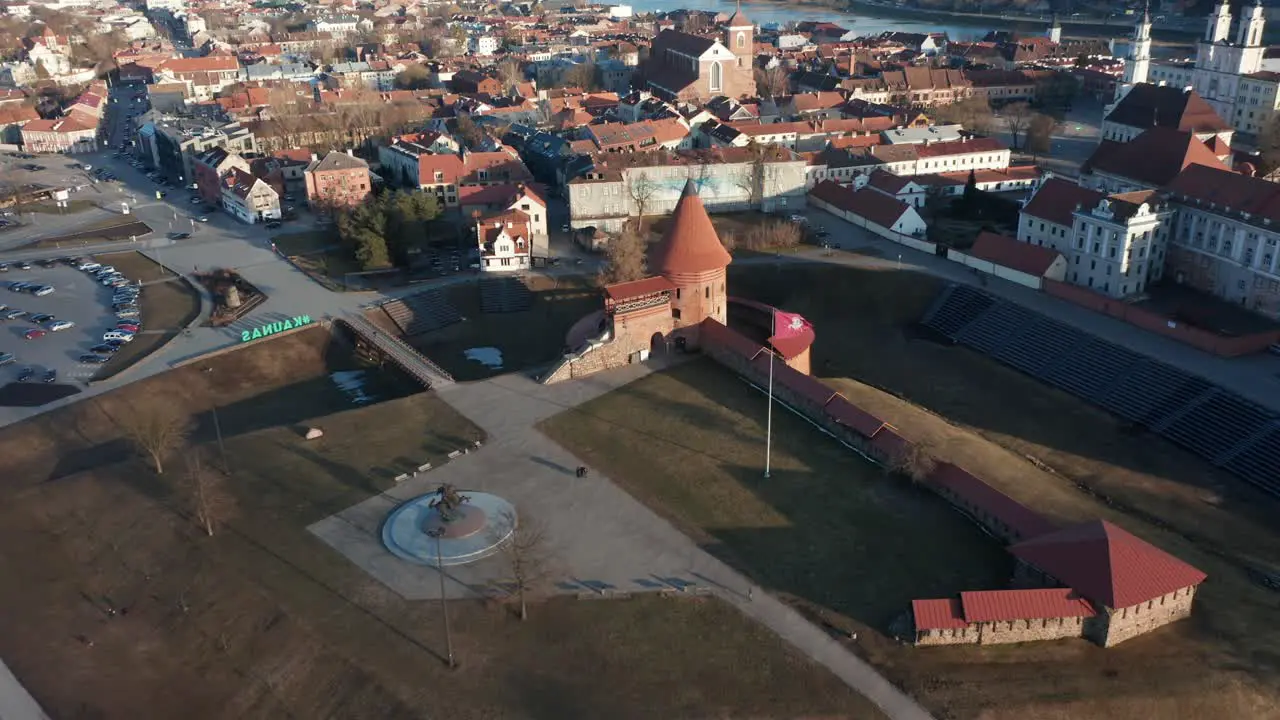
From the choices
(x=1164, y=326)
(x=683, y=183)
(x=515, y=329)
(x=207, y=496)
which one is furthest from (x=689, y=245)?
(x=683, y=183)

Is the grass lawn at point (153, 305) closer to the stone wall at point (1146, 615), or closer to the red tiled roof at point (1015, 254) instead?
the stone wall at point (1146, 615)

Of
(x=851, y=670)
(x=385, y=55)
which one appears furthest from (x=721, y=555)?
(x=385, y=55)

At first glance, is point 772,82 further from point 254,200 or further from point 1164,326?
point 1164,326

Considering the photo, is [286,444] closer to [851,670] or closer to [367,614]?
[367,614]

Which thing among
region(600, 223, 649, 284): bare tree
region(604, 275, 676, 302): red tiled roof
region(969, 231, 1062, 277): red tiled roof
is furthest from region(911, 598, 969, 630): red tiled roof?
region(969, 231, 1062, 277): red tiled roof

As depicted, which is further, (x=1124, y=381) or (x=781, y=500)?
(x=1124, y=381)

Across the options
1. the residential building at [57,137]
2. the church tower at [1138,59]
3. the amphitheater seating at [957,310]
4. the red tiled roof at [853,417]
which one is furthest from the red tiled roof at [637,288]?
the residential building at [57,137]
